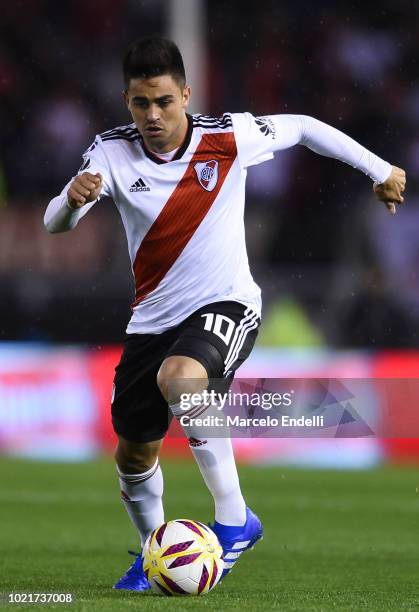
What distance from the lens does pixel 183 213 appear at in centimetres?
553

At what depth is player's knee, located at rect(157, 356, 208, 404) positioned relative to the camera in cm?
505

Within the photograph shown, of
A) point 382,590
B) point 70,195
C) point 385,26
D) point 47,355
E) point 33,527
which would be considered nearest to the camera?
point 70,195

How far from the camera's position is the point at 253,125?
5730 millimetres

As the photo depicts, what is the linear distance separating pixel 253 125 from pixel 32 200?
8.79 meters

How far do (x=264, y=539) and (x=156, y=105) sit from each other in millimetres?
3259

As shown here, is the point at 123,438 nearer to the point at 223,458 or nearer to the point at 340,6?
the point at 223,458

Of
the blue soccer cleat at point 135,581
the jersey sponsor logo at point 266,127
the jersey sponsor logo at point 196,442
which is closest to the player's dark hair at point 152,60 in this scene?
the jersey sponsor logo at point 266,127

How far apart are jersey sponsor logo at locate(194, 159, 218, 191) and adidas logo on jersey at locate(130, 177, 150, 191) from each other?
24 centimetres

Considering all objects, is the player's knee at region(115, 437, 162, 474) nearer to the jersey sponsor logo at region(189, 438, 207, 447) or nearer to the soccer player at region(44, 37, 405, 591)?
the soccer player at region(44, 37, 405, 591)

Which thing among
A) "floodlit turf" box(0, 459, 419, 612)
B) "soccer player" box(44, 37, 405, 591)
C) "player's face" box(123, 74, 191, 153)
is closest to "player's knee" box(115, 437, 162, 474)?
"soccer player" box(44, 37, 405, 591)

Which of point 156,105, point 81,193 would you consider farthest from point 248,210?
point 81,193

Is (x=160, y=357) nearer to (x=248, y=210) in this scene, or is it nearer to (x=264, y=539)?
(x=264, y=539)

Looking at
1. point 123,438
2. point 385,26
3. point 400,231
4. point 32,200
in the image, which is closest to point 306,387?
point 123,438

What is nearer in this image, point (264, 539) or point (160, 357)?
point (160, 357)
